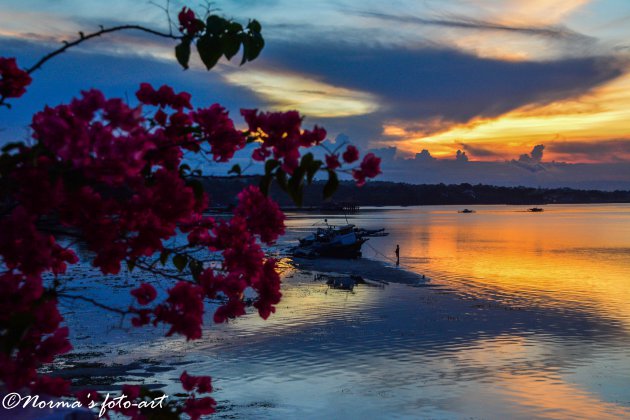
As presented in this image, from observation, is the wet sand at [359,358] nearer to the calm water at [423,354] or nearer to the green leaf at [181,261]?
the calm water at [423,354]

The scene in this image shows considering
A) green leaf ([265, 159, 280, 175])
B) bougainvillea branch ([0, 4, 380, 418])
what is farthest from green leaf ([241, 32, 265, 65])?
green leaf ([265, 159, 280, 175])

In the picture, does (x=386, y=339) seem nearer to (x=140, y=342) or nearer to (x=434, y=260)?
(x=140, y=342)

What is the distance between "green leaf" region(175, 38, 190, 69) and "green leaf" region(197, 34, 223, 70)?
8cm

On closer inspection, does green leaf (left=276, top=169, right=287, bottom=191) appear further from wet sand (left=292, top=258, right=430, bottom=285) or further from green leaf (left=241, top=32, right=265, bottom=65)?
wet sand (left=292, top=258, right=430, bottom=285)

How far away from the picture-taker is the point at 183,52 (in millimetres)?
3209

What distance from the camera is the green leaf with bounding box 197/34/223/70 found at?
3.17 m

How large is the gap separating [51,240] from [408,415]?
40.9ft

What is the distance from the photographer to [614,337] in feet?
71.1

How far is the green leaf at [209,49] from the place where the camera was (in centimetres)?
317

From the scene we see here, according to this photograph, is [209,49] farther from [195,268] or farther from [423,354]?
[423,354]

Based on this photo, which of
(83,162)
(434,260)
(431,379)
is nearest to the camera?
(83,162)

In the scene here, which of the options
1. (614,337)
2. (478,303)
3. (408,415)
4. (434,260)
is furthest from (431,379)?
(434,260)

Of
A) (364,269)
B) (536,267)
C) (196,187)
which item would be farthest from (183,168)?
(536,267)

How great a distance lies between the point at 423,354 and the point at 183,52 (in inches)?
683
